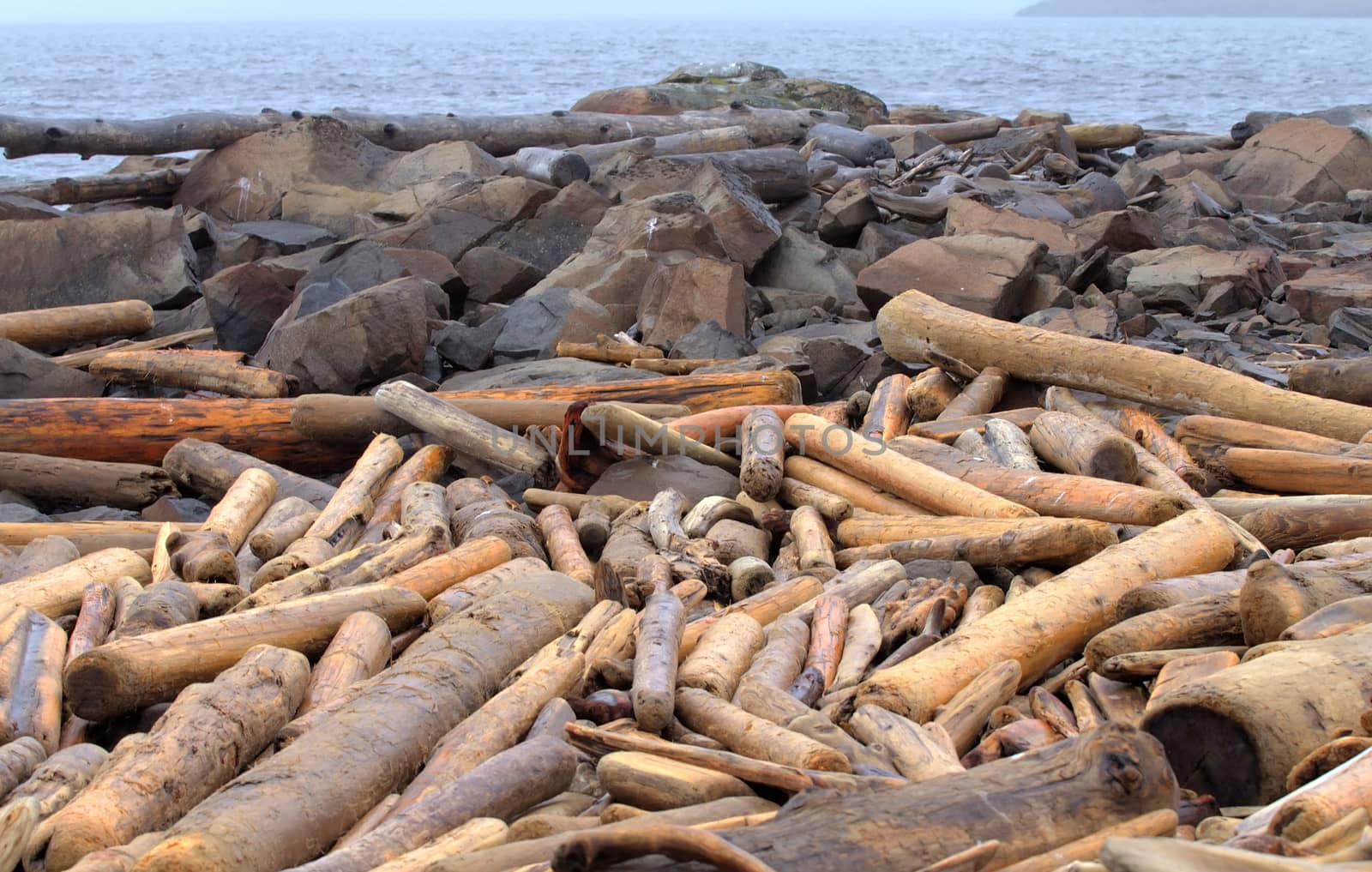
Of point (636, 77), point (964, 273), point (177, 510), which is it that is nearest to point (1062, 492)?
point (177, 510)

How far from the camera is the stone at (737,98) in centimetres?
2098

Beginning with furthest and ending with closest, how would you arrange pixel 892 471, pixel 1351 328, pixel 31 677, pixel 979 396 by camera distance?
1. pixel 1351 328
2. pixel 979 396
3. pixel 892 471
4. pixel 31 677

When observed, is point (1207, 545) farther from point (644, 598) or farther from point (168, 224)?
point (168, 224)

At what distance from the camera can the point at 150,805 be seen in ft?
10.5

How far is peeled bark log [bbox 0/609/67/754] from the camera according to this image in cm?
385

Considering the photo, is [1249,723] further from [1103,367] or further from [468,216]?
[468,216]

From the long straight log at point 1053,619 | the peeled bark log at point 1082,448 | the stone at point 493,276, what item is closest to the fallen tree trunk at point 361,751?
the long straight log at point 1053,619

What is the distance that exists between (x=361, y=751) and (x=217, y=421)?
16.4 feet

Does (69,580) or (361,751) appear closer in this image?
(361,751)

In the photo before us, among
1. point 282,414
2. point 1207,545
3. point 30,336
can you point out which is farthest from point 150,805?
point 30,336

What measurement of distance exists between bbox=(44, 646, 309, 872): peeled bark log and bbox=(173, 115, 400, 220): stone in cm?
1206

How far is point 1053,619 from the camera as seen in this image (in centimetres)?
421

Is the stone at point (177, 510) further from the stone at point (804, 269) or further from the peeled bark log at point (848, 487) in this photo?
the stone at point (804, 269)

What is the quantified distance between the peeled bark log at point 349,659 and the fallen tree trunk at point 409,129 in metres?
13.0
